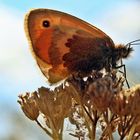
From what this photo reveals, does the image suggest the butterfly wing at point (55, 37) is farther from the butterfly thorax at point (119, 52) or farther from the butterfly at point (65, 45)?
the butterfly thorax at point (119, 52)

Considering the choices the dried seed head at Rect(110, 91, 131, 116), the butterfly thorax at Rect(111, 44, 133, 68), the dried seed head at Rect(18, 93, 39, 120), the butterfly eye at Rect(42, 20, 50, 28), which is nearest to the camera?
the dried seed head at Rect(110, 91, 131, 116)

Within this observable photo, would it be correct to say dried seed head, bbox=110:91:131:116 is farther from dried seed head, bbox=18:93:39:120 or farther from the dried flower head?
dried seed head, bbox=18:93:39:120

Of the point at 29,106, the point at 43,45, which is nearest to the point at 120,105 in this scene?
the point at 29,106

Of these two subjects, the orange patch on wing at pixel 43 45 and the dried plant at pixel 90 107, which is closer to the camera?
the dried plant at pixel 90 107

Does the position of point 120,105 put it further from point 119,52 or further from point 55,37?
point 55,37

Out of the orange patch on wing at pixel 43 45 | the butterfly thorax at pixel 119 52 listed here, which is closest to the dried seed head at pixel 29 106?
the orange patch on wing at pixel 43 45

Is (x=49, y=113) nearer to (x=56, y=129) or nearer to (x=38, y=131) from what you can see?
(x=56, y=129)

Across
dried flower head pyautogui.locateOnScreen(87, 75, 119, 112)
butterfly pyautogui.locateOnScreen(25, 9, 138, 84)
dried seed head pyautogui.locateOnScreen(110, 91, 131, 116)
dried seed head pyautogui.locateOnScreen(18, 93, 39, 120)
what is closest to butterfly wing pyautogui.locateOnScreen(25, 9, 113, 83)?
butterfly pyautogui.locateOnScreen(25, 9, 138, 84)
